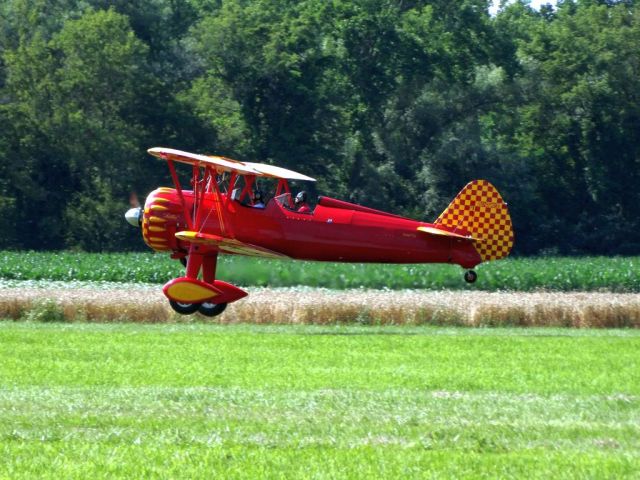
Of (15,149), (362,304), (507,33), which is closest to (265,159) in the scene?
(15,149)

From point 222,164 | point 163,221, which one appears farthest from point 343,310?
point 222,164

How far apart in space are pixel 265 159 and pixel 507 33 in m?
16.4

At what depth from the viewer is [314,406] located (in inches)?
583

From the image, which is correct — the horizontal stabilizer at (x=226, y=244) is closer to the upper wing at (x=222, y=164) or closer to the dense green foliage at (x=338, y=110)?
the upper wing at (x=222, y=164)

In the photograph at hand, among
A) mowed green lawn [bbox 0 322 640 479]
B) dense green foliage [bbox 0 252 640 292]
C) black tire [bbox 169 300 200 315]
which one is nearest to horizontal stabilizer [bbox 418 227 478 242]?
mowed green lawn [bbox 0 322 640 479]

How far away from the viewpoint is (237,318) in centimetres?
2789

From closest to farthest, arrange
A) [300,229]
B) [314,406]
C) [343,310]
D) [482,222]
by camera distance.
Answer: [314,406], [300,229], [482,222], [343,310]

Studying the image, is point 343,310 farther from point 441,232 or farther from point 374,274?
point 374,274

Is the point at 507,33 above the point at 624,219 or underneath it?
above

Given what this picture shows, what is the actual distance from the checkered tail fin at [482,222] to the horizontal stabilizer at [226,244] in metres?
3.37

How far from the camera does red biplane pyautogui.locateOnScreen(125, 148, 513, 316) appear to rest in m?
24.6

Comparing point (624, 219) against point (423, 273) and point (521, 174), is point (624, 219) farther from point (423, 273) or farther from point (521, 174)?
point (423, 273)

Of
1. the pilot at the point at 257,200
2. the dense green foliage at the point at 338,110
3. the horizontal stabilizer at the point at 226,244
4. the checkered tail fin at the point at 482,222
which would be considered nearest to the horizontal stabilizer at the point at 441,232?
the checkered tail fin at the point at 482,222

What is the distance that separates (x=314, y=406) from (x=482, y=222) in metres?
10.8
